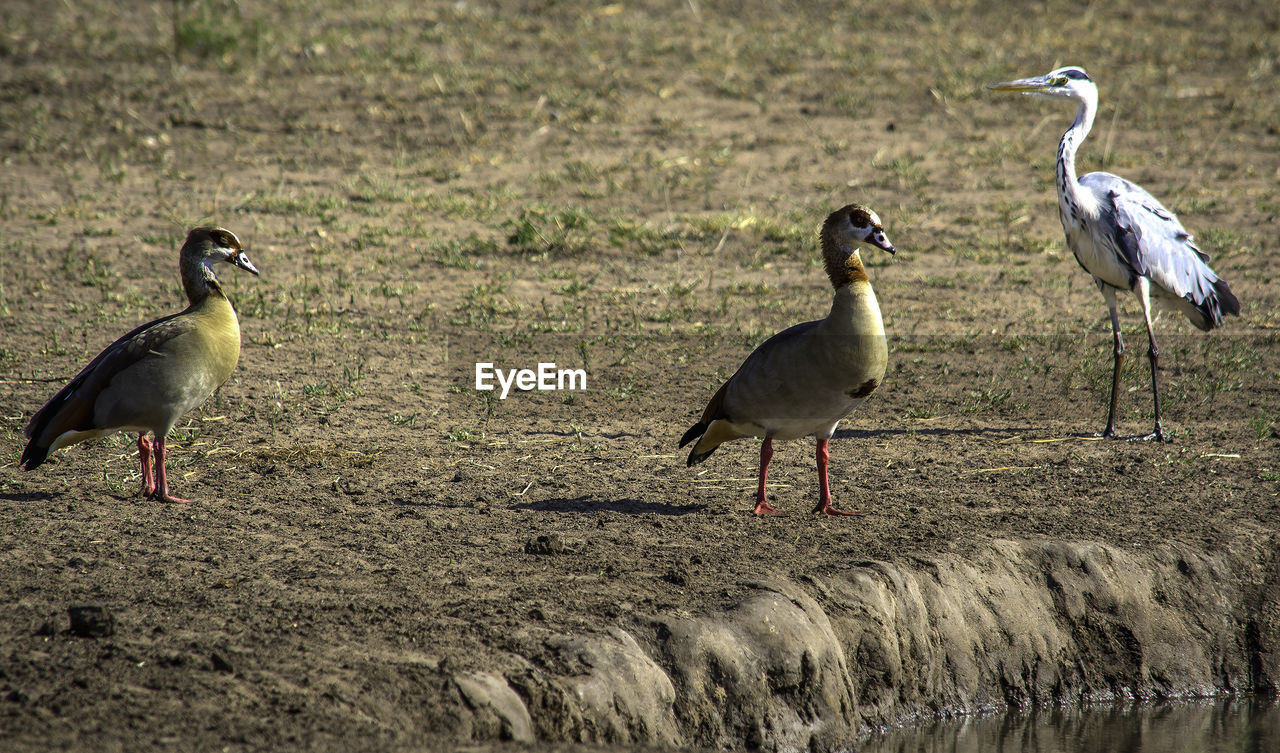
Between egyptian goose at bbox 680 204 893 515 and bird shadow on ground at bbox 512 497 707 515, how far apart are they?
393 millimetres

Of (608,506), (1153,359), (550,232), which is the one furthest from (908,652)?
(550,232)

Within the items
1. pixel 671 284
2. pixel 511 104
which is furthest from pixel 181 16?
pixel 671 284

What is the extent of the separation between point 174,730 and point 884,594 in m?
2.86

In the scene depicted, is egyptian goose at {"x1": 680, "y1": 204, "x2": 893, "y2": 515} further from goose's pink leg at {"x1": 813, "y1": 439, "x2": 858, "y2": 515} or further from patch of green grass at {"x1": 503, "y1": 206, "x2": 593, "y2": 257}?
patch of green grass at {"x1": 503, "y1": 206, "x2": 593, "y2": 257}

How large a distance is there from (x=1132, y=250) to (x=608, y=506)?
3.83 m

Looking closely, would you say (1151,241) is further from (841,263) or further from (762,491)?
(762,491)

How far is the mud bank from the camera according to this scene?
14.7 feet

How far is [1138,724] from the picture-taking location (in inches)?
226

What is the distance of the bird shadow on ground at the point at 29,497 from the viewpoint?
5910mm

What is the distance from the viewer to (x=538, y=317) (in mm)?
9219

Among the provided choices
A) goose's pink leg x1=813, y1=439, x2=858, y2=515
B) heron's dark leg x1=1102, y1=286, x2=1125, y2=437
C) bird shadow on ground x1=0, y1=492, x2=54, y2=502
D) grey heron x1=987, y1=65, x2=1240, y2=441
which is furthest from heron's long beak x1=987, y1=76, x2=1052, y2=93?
bird shadow on ground x1=0, y1=492, x2=54, y2=502

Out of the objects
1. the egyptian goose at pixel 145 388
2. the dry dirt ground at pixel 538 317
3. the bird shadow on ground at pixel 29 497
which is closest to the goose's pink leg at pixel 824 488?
the dry dirt ground at pixel 538 317

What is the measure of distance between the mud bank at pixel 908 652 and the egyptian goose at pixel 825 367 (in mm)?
811

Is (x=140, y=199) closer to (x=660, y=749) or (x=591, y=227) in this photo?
(x=591, y=227)
